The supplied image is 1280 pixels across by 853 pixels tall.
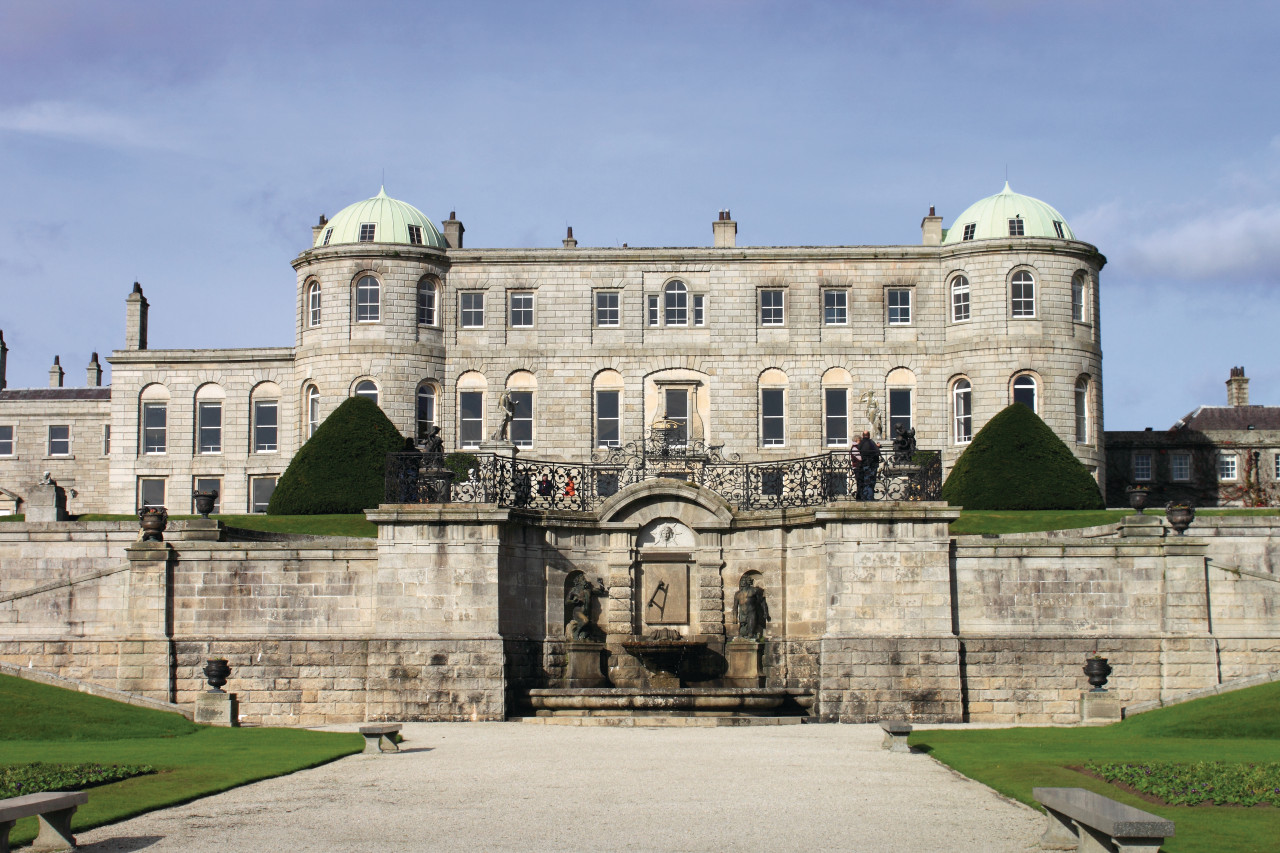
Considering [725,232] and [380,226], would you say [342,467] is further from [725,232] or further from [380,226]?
[725,232]

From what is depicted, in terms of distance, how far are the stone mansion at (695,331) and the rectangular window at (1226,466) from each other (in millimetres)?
6700

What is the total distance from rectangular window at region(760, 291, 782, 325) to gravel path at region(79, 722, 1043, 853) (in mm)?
29964

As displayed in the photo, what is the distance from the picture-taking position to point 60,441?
55156 mm

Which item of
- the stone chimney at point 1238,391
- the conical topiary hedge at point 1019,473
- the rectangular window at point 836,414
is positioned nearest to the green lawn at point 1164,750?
the conical topiary hedge at point 1019,473

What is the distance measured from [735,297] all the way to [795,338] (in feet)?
7.73

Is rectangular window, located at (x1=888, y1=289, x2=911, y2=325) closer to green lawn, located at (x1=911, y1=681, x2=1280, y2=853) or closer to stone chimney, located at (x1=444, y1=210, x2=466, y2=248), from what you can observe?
stone chimney, located at (x1=444, y1=210, x2=466, y2=248)

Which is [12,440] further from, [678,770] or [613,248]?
[678,770]

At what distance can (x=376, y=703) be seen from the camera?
24703 mm

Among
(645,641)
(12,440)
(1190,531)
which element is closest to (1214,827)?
(645,641)

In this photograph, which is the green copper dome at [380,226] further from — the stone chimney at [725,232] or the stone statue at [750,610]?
the stone statue at [750,610]

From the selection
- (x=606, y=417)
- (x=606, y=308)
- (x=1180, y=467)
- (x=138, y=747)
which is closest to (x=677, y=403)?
(x=606, y=417)

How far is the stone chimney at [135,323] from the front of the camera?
53719mm

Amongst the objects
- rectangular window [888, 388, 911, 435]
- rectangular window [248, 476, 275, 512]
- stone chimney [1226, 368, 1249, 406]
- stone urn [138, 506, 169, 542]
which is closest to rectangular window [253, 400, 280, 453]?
rectangular window [248, 476, 275, 512]

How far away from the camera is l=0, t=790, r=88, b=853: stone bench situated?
1087 centimetres
